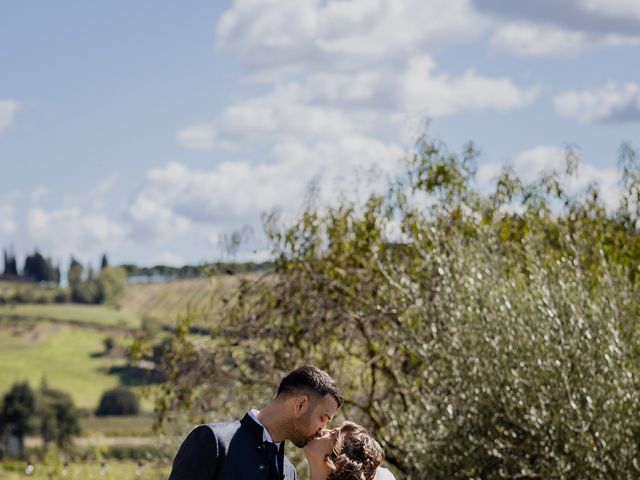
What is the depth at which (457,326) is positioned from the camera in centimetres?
1183

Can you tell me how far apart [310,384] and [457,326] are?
710 cm

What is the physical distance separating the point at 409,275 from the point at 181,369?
3.88 m

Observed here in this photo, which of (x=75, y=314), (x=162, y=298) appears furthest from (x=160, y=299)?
(x=75, y=314)

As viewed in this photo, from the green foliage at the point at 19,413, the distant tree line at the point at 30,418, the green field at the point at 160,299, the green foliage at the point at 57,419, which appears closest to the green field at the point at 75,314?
the green field at the point at 160,299

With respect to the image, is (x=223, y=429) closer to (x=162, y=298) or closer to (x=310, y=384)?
(x=310, y=384)

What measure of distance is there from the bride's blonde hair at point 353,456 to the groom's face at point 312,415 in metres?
0.29

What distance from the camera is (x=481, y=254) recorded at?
12.6 m

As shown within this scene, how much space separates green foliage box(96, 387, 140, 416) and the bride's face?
12544 cm

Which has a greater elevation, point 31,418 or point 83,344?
point 83,344

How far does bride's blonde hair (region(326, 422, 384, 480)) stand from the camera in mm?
5172

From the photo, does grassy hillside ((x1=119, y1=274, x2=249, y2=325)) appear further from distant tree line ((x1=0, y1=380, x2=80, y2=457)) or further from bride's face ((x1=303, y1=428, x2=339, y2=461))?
bride's face ((x1=303, y1=428, x2=339, y2=461))

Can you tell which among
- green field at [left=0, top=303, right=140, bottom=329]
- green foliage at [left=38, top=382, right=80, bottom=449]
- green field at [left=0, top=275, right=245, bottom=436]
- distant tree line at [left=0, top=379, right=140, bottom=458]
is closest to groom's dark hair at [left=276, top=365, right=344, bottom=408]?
green foliage at [left=38, top=382, right=80, bottom=449]

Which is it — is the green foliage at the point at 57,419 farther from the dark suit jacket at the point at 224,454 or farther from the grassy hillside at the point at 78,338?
the dark suit jacket at the point at 224,454

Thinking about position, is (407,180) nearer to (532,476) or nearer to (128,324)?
(532,476)
